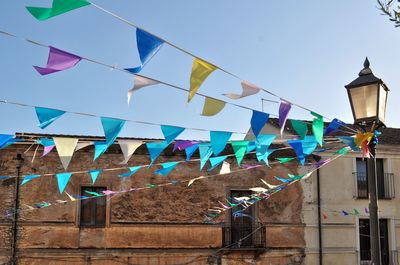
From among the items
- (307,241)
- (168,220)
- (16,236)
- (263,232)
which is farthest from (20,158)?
(307,241)

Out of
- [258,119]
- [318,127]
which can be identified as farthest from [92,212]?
[258,119]

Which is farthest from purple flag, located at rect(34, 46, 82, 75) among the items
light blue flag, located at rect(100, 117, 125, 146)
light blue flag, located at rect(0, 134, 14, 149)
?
light blue flag, located at rect(0, 134, 14, 149)

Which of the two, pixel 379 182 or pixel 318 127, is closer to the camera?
pixel 318 127

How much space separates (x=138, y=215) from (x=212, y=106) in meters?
Answer: 9.96

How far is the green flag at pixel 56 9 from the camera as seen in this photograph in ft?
12.2

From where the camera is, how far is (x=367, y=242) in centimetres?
1612

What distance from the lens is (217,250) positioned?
14891 millimetres

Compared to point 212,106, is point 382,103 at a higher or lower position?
higher

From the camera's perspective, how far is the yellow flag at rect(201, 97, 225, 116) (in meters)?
5.20

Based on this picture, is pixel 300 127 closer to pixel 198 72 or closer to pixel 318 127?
pixel 318 127

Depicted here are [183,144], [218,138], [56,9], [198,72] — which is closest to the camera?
[56,9]

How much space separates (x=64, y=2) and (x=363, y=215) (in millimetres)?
13766

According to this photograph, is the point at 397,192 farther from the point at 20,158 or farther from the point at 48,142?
the point at 48,142

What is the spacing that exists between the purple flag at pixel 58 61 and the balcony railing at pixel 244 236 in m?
11.3
